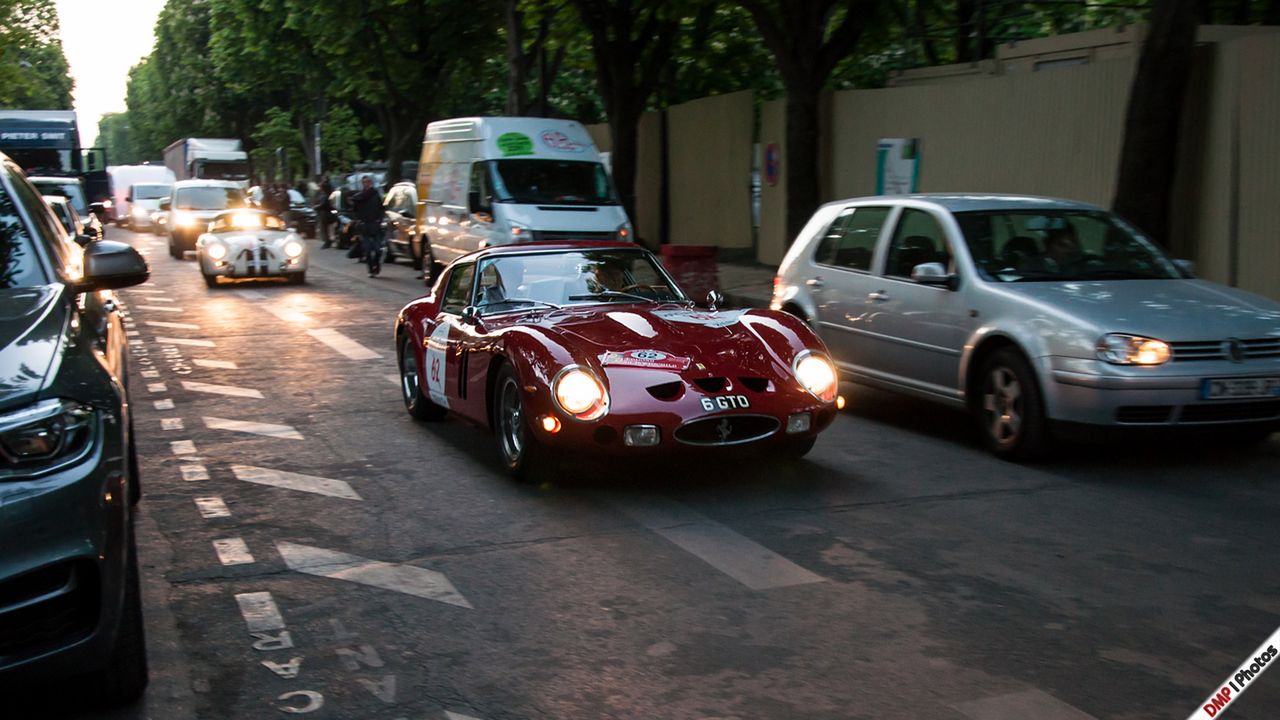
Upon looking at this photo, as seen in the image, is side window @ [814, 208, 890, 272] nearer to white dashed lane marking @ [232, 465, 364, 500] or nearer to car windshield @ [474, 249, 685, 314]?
car windshield @ [474, 249, 685, 314]

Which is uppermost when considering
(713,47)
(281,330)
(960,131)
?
(713,47)

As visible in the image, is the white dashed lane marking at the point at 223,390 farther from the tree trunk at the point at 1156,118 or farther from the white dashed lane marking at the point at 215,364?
the tree trunk at the point at 1156,118

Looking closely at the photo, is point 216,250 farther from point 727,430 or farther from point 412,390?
point 727,430

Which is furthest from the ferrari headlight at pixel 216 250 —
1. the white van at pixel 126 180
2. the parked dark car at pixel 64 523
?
the white van at pixel 126 180

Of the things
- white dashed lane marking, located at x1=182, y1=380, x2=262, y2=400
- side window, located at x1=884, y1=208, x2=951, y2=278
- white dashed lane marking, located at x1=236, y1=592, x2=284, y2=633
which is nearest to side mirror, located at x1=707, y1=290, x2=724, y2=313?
side window, located at x1=884, y1=208, x2=951, y2=278

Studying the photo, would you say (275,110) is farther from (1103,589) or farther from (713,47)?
(1103,589)

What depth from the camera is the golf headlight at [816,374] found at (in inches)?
287

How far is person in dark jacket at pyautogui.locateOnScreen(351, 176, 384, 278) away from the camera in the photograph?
24719 millimetres

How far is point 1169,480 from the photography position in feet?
24.5

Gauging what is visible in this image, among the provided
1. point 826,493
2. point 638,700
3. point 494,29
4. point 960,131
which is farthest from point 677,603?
A: point 494,29

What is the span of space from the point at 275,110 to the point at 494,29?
2622cm

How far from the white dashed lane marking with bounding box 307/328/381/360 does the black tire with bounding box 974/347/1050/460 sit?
6.76 meters

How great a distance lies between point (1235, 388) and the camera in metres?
7.43

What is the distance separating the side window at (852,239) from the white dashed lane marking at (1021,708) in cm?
574
